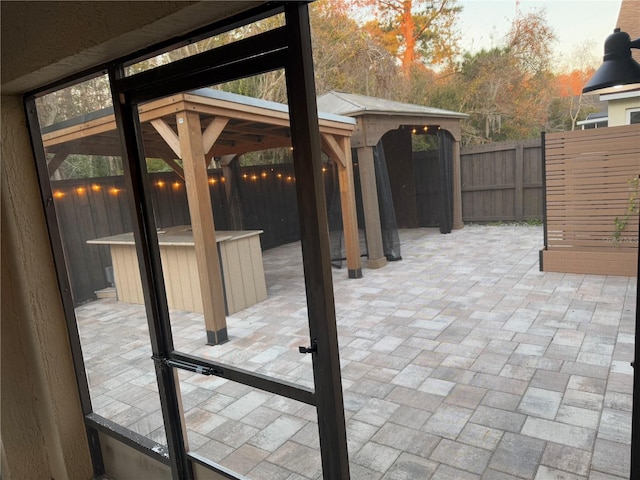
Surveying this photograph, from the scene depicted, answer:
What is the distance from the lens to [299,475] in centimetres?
203

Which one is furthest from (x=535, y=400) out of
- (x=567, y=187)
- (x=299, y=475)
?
(x=567, y=187)

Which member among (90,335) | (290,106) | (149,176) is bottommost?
(90,335)

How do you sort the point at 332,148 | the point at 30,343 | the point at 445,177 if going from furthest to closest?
the point at 445,177, the point at 332,148, the point at 30,343

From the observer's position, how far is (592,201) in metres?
4.89

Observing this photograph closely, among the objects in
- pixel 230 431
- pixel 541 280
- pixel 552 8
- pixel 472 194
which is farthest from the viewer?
pixel 552 8

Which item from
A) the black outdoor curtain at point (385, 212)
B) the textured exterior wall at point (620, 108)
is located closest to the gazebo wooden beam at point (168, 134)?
the black outdoor curtain at point (385, 212)

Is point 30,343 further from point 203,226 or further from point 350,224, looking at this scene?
point 350,224

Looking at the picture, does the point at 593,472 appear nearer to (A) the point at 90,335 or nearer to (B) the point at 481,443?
(B) the point at 481,443

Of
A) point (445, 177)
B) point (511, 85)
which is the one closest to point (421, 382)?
point (445, 177)

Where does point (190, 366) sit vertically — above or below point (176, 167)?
below

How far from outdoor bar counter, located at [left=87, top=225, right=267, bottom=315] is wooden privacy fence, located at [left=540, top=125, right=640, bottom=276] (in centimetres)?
347

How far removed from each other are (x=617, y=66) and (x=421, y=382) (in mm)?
2134

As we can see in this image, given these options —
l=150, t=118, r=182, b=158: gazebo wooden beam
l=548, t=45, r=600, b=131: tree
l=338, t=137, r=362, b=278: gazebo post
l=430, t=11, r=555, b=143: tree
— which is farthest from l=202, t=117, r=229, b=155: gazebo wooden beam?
l=548, t=45, r=600, b=131: tree

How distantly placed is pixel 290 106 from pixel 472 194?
8.79 metres
